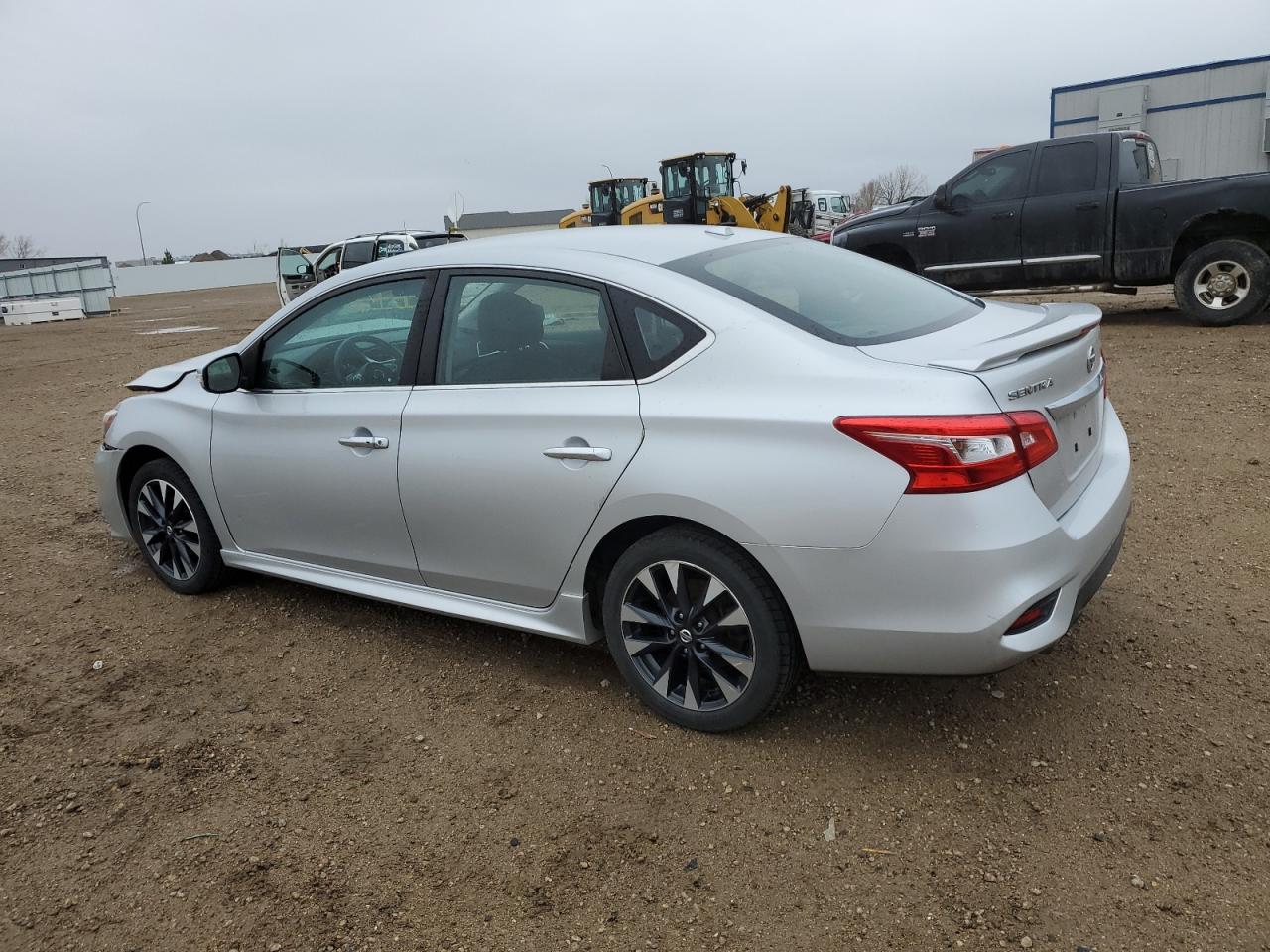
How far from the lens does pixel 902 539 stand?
255 centimetres

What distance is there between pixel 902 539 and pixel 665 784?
1.06m

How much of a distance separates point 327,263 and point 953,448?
22064 mm

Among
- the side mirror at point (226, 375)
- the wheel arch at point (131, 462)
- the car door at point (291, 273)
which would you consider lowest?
the wheel arch at point (131, 462)

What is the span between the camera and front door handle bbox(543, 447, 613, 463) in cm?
300

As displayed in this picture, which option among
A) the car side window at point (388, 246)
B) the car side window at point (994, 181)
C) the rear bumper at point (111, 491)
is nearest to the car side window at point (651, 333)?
the rear bumper at point (111, 491)

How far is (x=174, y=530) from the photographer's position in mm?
4562

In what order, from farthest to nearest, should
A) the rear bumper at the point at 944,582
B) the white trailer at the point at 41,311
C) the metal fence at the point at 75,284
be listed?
the metal fence at the point at 75,284 → the white trailer at the point at 41,311 → the rear bumper at the point at 944,582

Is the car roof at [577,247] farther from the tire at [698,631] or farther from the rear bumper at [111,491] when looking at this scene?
the rear bumper at [111,491]

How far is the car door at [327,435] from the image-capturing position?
364 centimetres

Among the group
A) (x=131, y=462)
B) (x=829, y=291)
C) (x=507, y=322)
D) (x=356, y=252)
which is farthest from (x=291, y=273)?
(x=829, y=291)

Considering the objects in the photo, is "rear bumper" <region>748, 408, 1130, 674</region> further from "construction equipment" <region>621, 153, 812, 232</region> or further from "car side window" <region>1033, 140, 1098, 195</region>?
"construction equipment" <region>621, 153, 812, 232</region>

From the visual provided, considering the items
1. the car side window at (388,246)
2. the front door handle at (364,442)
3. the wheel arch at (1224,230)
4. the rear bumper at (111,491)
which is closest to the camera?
the front door handle at (364,442)

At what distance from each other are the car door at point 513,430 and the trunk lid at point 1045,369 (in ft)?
2.84

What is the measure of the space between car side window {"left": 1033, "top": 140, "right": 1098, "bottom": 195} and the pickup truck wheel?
4.28 ft
